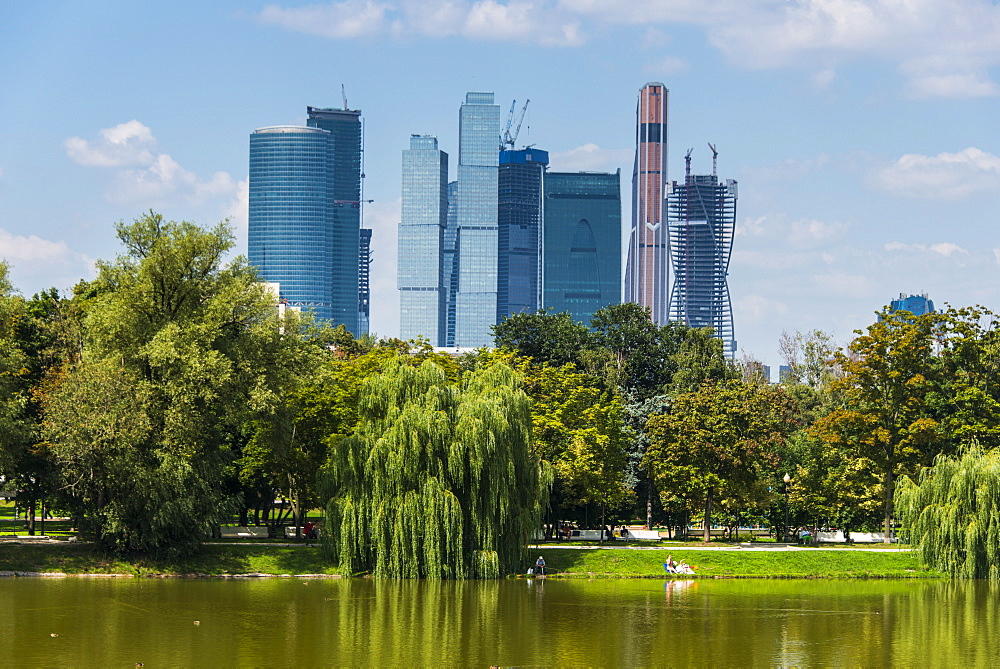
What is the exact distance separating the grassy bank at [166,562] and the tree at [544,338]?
41.8m

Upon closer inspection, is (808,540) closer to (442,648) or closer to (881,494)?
(881,494)

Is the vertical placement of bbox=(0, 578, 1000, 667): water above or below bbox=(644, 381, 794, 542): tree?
below

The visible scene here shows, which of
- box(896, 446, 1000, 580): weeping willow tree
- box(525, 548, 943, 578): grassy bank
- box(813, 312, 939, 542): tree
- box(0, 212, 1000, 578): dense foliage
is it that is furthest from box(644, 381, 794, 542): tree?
box(896, 446, 1000, 580): weeping willow tree

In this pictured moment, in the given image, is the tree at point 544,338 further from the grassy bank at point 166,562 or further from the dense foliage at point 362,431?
the grassy bank at point 166,562

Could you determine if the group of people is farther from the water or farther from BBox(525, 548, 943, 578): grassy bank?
the water

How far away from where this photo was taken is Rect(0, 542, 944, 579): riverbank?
169 feet

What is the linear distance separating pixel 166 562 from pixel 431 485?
12.5 meters

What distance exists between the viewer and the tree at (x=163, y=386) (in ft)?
167

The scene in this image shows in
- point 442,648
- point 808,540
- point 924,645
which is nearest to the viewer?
point 442,648

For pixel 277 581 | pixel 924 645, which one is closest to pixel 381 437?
pixel 277 581

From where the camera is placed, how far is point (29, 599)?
42.4 m

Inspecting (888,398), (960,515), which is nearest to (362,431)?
(960,515)

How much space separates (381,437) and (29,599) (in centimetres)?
1616

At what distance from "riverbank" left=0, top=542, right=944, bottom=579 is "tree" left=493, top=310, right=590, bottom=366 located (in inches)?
1419
